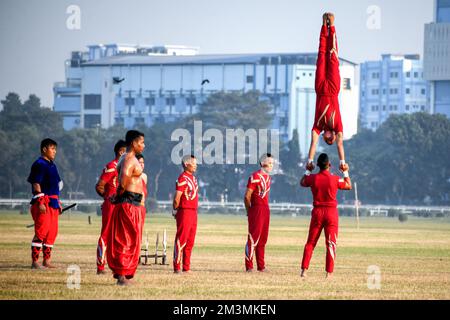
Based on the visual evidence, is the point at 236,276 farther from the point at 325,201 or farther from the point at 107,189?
the point at 107,189

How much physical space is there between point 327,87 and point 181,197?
4.28 meters

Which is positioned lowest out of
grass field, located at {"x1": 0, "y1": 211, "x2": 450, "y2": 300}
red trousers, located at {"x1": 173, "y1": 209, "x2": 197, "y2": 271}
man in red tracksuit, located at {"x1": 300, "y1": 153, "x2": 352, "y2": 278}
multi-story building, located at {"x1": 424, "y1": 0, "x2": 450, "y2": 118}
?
grass field, located at {"x1": 0, "y1": 211, "x2": 450, "y2": 300}

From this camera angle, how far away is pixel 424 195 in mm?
133000

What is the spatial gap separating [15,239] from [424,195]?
92527 mm

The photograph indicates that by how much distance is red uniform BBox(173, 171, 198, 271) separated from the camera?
95.1 ft

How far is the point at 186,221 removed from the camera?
29.1 metres

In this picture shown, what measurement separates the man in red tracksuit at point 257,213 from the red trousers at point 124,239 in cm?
570

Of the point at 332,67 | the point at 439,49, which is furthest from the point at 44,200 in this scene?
the point at 439,49

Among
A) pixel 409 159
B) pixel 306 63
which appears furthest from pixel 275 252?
pixel 306 63

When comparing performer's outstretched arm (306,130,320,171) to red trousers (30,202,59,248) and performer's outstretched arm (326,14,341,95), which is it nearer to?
performer's outstretched arm (326,14,341,95)

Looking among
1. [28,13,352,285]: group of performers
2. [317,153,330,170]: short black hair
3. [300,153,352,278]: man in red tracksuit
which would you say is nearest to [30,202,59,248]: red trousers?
[28,13,352,285]: group of performers

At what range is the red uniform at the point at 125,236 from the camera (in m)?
24.4

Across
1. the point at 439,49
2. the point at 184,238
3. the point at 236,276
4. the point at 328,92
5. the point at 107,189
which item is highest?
the point at 439,49

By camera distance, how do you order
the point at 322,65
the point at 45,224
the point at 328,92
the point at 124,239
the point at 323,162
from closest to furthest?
the point at 124,239
the point at 328,92
the point at 322,65
the point at 323,162
the point at 45,224
